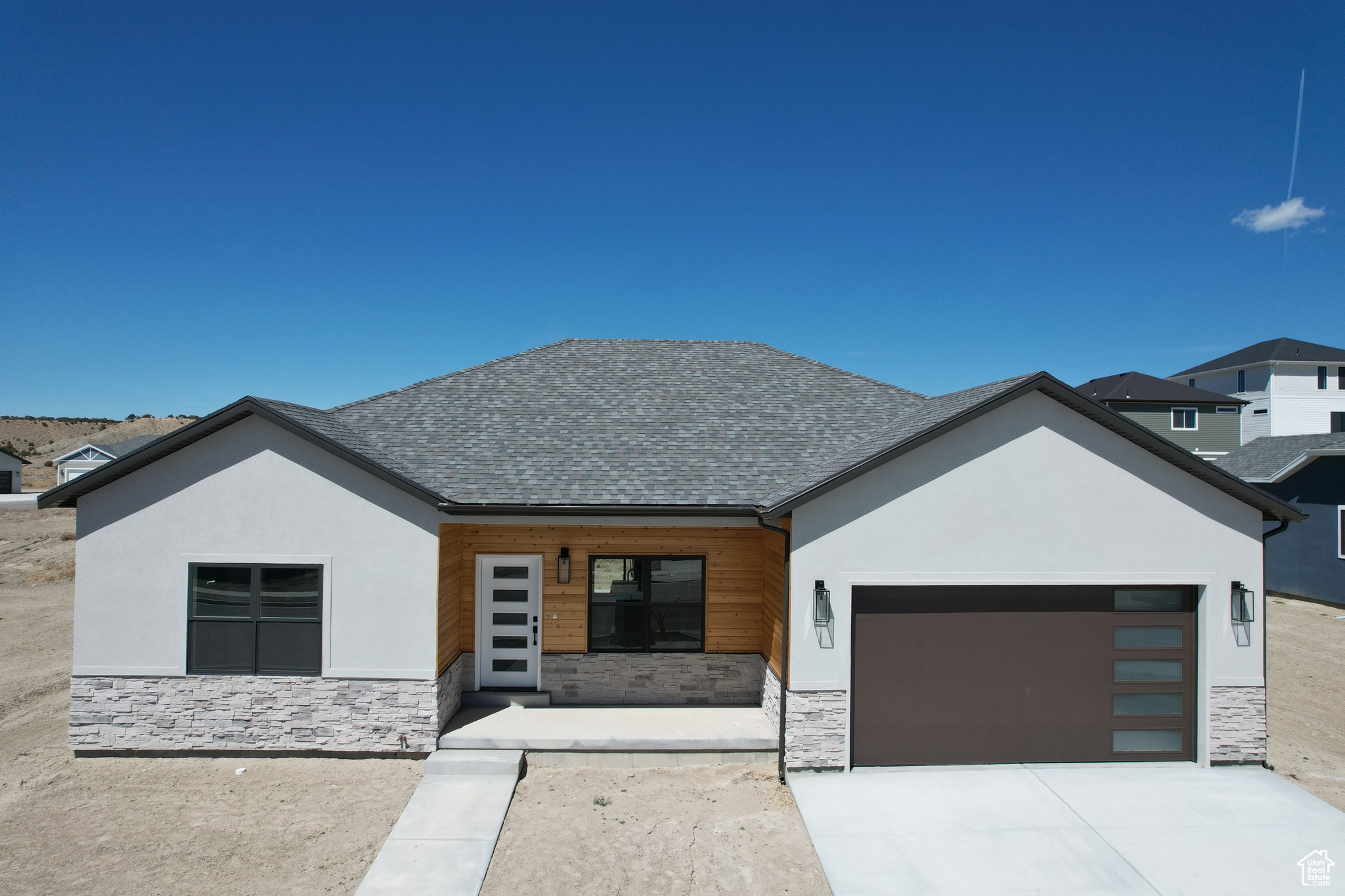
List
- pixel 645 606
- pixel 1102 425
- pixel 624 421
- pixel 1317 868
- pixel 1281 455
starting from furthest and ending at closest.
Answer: pixel 1281 455, pixel 624 421, pixel 645 606, pixel 1102 425, pixel 1317 868

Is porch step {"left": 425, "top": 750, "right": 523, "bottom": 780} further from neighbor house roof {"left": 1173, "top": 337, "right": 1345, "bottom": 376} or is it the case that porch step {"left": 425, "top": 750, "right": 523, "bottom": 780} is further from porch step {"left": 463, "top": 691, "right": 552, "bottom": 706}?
neighbor house roof {"left": 1173, "top": 337, "right": 1345, "bottom": 376}

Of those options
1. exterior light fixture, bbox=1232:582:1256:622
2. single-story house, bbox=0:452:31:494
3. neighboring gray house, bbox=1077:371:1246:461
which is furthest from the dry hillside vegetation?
neighboring gray house, bbox=1077:371:1246:461

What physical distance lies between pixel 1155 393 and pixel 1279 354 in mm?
16105

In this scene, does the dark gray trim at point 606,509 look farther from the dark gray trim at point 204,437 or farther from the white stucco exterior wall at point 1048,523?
the white stucco exterior wall at point 1048,523

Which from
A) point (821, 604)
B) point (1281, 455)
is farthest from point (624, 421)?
point (1281, 455)

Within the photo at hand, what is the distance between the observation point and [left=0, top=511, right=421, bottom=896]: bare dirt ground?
6086 mm

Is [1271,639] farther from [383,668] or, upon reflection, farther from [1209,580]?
[383,668]

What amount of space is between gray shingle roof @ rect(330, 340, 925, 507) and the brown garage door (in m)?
2.90

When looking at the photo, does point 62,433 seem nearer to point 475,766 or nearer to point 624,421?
point 624,421

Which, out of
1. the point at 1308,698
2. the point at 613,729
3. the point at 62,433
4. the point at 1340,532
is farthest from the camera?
the point at 62,433

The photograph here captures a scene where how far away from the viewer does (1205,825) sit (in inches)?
272

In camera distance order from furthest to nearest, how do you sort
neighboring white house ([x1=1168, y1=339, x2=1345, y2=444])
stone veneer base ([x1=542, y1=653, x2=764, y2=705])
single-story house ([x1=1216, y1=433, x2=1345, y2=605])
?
neighboring white house ([x1=1168, y1=339, x2=1345, y2=444]) < single-story house ([x1=1216, y1=433, x2=1345, y2=605]) < stone veneer base ([x1=542, y1=653, x2=764, y2=705])

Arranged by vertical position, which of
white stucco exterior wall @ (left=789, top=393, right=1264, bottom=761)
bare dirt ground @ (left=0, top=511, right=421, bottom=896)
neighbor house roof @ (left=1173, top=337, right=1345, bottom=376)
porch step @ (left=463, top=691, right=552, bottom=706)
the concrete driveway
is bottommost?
bare dirt ground @ (left=0, top=511, right=421, bottom=896)

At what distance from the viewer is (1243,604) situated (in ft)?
27.1
